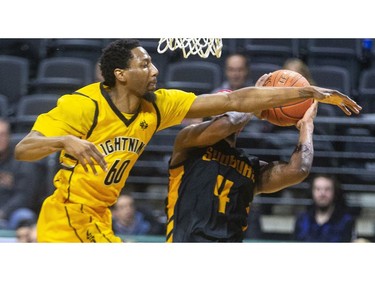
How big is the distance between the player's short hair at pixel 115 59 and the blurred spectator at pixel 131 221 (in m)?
0.92

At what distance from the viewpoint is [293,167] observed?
15.5ft

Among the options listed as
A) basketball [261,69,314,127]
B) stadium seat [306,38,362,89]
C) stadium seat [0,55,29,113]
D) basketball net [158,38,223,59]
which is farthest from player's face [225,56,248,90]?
stadium seat [0,55,29,113]

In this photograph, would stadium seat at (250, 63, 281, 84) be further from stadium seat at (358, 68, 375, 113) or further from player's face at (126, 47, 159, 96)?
player's face at (126, 47, 159, 96)

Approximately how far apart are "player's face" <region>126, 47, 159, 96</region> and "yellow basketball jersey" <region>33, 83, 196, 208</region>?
8 centimetres

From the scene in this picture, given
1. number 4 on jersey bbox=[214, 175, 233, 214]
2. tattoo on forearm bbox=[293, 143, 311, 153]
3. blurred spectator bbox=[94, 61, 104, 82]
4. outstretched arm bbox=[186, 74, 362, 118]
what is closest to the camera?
outstretched arm bbox=[186, 74, 362, 118]

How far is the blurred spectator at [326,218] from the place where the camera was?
205 inches

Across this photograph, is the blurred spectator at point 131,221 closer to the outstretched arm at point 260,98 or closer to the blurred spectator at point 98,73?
the blurred spectator at point 98,73

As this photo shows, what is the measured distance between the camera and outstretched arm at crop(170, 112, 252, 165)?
14.6ft

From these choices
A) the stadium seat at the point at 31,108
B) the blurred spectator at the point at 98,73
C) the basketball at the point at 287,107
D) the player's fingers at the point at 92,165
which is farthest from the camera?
the stadium seat at the point at 31,108

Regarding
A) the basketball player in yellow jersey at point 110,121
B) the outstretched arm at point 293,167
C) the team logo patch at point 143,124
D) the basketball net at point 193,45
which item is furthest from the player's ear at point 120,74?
the outstretched arm at point 293,167

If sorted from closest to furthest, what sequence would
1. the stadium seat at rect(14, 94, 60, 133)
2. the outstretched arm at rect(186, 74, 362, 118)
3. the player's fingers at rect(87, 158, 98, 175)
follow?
the player's fingers at rect(87, 158, 98, 175) → the outstretched arm at rect(186, 74, 362, 118) → the stadium seat at rect(14, 94, 60, 133)

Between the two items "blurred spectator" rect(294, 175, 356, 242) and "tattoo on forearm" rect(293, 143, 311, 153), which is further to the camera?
"blurred spectator" rect(294, 175, 356, 242)

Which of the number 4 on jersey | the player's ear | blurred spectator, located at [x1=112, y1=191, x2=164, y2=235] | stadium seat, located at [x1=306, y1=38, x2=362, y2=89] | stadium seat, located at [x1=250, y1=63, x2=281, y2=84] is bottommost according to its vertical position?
blurred spectator, located at [x1=112, y1=191, x2=164, y2=235]
